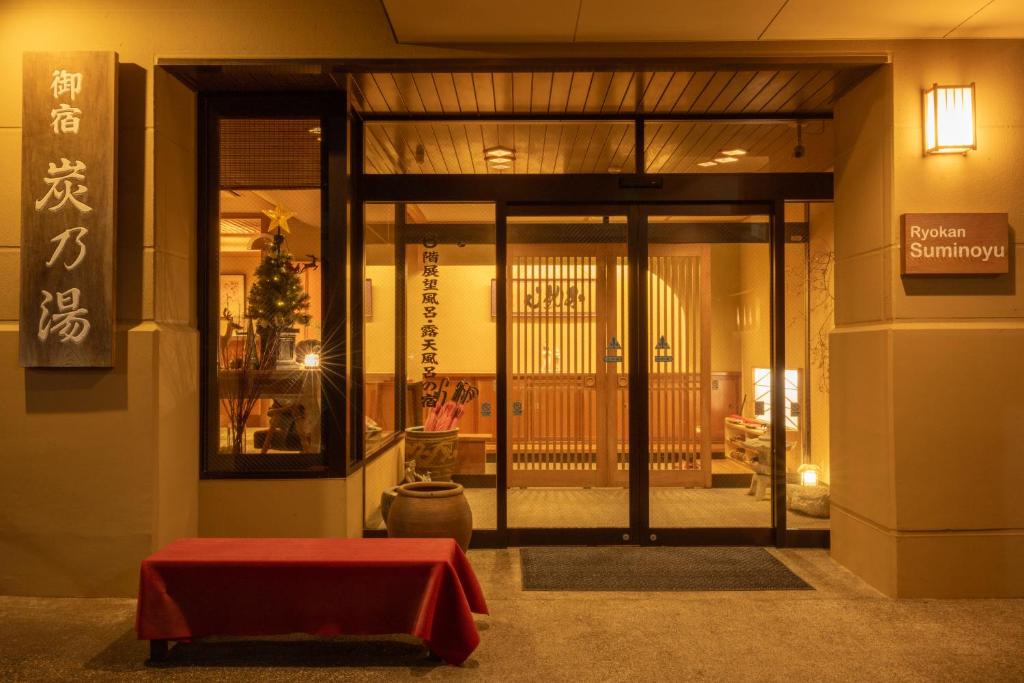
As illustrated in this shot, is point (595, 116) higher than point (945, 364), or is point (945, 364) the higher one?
point (595, 116)

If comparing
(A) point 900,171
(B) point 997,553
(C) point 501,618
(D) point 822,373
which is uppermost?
(A) point 900,171

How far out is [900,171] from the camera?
4.12 meters

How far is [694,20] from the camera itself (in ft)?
13.0

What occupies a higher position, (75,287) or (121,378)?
(75,287)

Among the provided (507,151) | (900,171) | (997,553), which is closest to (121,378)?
(507,151)

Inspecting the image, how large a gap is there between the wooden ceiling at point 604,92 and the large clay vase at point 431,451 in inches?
111

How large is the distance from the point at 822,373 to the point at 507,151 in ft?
10.1

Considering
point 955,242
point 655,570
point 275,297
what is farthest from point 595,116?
point 655,570

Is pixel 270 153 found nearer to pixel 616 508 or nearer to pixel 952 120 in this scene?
pixel 616 508

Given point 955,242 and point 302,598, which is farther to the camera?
point 955,242

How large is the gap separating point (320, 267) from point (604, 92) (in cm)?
233

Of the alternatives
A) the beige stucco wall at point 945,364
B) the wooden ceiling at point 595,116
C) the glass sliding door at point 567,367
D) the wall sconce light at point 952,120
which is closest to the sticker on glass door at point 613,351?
the glass sliding door at point 567,367

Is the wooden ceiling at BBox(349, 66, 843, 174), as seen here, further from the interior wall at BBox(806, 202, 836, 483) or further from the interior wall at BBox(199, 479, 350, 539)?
the interior wall at BBox(199, 479, 350, 539)

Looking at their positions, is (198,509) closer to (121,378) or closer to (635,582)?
(121,378)
